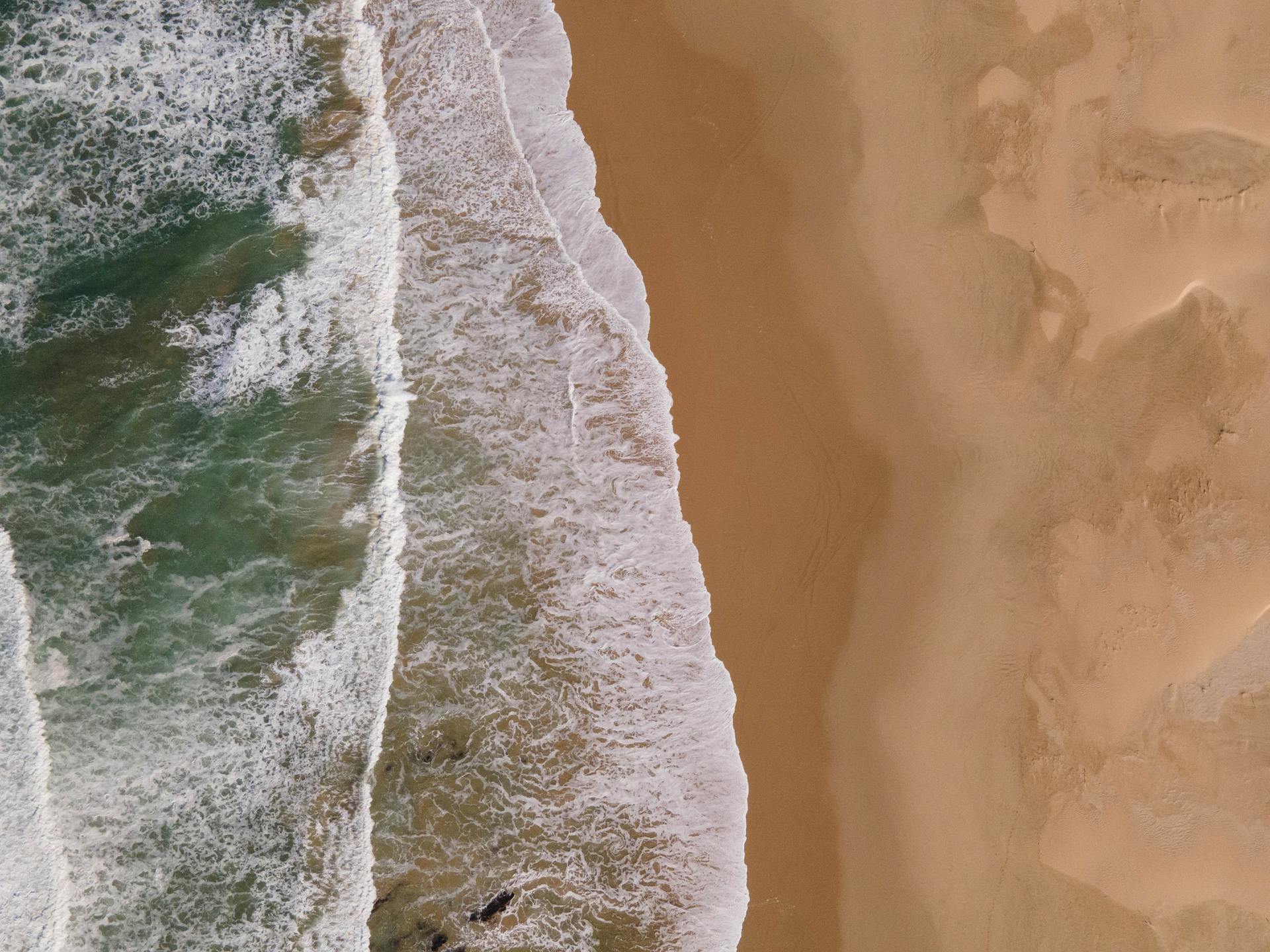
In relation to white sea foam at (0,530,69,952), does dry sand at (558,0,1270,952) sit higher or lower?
higher

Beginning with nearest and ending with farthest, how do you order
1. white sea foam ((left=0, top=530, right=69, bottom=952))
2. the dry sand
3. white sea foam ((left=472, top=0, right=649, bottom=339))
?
1. white sea foam ((left=0, top=530, right=69, bottom=952))
2. white sea foam ((left=472, top=0, right=649, bottom=339))
3. the dry sand

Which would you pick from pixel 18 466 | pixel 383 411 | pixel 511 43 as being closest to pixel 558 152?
pixel 511 43

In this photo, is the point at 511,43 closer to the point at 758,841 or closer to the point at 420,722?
the point at 420,722

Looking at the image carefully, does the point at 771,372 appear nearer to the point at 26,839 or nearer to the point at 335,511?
the point at 335,511

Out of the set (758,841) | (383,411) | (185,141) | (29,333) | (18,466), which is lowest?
(758,841)

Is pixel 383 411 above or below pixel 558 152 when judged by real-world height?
below

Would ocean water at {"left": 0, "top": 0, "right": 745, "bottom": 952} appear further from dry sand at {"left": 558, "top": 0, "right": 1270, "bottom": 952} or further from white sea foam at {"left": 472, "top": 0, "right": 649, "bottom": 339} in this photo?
dry sand at {"left": 558, "top": 0, "right": 1270, "bottom": 952}

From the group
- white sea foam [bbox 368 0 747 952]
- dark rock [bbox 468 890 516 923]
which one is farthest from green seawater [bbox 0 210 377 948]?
dark rock [bbox 468 890 516 923]
